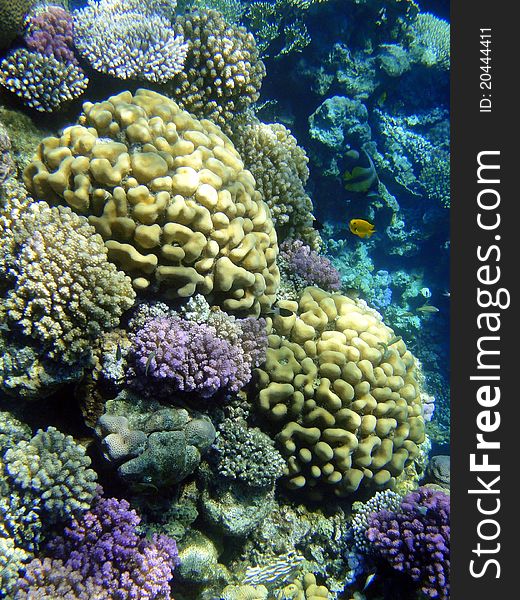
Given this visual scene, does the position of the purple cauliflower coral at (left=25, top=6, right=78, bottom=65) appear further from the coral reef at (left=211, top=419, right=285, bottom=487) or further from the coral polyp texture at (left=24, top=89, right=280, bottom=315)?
the coral reef at (left=211, top=419, right=285, bottom=487)

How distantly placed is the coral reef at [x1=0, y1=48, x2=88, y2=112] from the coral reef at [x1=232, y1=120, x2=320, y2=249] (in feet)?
6.10

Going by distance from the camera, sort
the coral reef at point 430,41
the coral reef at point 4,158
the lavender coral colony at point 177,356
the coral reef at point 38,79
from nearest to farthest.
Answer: the lavender coral colony at point 177,356 → the coral reef at point 4,158 → the coral reef at point 38,79 → the coral reef at point 430,41

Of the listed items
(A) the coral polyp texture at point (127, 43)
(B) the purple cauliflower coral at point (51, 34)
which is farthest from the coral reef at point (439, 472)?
(B) the purple cauliflower coral at point (51, 34)

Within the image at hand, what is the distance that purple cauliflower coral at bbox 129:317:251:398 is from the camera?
3201mm

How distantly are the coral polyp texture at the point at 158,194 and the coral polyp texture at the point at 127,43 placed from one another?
1.98 feet

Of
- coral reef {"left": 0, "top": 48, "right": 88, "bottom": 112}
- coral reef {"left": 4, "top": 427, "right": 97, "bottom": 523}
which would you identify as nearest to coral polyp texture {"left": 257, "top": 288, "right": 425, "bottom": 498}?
coral reef {"left": 4, "top": 427, "right": 97, "bottom": 523}

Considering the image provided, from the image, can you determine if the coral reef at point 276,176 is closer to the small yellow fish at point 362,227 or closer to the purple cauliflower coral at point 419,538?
the small yellow fish at point 362,227

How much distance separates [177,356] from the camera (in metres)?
3.21

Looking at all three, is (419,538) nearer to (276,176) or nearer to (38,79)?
(276,176)

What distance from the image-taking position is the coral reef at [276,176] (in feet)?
16.2

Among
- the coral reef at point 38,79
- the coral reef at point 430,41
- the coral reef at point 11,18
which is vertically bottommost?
the coral reef at point 38,79

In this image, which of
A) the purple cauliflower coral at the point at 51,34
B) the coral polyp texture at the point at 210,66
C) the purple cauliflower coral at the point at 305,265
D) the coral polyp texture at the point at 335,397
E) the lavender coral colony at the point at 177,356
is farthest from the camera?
the purple cauliflower coral at the point at 305,265

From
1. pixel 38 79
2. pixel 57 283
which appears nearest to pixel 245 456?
pixel 57 283

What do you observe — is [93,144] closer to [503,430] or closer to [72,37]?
[72,37]
